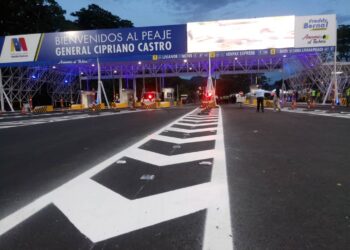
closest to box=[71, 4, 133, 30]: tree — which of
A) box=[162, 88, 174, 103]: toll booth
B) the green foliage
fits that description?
the green foliage

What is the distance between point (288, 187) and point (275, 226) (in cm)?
128

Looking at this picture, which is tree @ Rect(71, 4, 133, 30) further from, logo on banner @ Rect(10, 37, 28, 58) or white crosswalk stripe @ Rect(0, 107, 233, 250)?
white crosswalk stripe @ Rect(0, 107, 233, 250)

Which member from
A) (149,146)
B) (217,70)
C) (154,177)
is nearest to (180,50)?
(217,70)

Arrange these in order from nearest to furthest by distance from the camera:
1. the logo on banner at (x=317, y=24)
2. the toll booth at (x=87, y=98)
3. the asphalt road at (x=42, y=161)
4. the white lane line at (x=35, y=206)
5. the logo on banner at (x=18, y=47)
Answer: the white lane line at (x=35, y=206) → the asphalt road at (x=42, y=161) → the logo on banner at (x=317, y=24) → the logo on banner at (x=18, y=47) → the toll booth at (x=87, y=98)

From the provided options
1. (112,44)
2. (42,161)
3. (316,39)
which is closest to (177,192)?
(42,161)

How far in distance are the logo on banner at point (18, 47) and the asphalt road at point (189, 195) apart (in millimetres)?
27439

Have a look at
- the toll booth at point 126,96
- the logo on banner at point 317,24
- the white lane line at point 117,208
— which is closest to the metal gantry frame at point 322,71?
the logo on banner at point 317,24

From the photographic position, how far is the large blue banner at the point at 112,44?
30172mm

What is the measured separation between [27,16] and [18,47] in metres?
22.4

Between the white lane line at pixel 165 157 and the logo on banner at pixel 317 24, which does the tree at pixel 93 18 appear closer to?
the logo on banner at pixel 317 24

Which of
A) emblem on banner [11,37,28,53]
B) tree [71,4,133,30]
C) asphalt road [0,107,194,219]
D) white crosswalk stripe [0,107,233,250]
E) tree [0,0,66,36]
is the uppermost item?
tree [71,4,133,30]

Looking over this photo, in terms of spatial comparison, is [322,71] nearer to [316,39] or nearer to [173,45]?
[316,39]

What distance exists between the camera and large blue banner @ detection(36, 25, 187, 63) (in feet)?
99.0

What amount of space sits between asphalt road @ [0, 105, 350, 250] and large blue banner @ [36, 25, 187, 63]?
23946 millimetres
